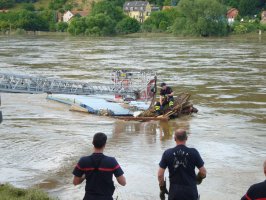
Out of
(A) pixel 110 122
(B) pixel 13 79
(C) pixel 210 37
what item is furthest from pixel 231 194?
(C) pixel 210 37

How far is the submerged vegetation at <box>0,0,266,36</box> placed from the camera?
3920 inches

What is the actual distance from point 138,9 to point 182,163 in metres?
180

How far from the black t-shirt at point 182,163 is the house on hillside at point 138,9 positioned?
177 meters

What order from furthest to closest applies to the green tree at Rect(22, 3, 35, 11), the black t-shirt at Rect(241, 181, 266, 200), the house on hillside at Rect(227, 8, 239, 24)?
1. the green tree at Rect(22, 3, 35, 11)
2. the house on hillside at Rect(227, 8, 239, 24)
3. the black t-shirt at Rect(241, 181, 266, 200)

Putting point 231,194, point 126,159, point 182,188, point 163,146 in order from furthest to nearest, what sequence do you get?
point 163,146, point 126,159, point 231,194, point 182,188

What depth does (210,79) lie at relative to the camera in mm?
36031

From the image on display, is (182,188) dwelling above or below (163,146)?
above

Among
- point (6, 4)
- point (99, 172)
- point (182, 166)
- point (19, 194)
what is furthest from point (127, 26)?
point (99, 172)

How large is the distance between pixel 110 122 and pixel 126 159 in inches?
231

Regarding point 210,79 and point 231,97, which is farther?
point 210,79

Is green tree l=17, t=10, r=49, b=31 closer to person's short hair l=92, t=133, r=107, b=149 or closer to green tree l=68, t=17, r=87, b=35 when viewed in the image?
green tree l=68, t=17, r=87, b=35

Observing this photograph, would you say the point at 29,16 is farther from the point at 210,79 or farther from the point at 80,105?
the point at 80,105

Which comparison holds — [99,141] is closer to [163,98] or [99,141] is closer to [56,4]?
[163,98]

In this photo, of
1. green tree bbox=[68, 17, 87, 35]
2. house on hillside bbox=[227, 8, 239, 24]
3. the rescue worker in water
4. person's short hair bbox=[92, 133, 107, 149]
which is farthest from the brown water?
house on hillside bbox=[227, 8, 239, 24]
